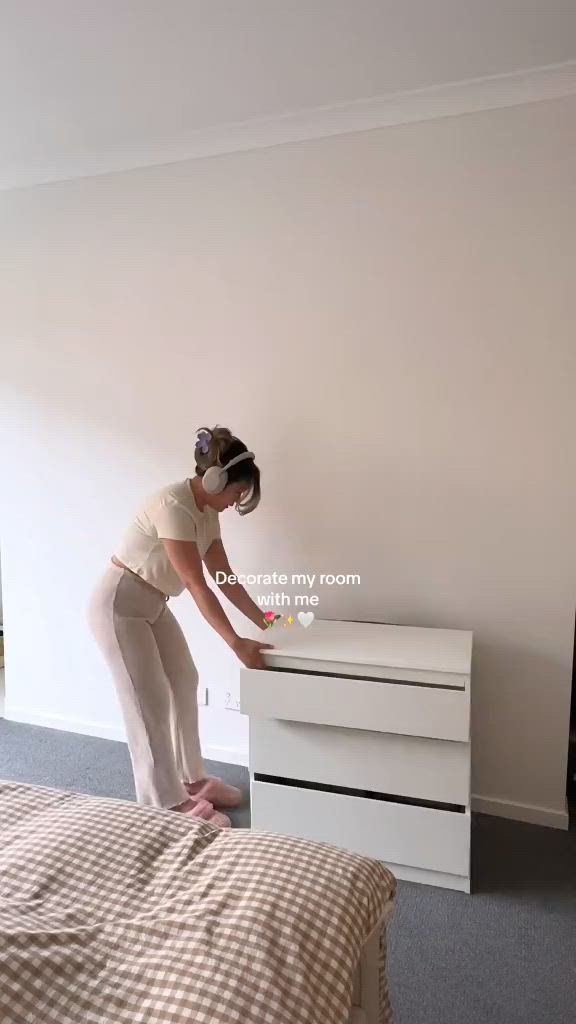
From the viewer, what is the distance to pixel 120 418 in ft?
9.39

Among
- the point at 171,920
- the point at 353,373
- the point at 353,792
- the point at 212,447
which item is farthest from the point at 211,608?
the point at 171,920

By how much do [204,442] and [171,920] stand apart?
146 centimetres

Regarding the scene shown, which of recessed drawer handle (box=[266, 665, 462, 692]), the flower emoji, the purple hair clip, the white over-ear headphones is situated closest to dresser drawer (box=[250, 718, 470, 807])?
recessed drawer handle (box=[266, 665, 462, 692])

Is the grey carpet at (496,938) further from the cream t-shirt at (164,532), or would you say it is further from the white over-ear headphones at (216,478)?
the white over-ear headphones at (216,478)

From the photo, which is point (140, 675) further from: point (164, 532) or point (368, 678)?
point (368, 678)

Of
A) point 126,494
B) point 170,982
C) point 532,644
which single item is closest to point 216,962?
point 170,982

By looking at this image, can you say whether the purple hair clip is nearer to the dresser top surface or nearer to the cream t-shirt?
the cream t-shirt

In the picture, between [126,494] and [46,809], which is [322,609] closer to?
[126,494]

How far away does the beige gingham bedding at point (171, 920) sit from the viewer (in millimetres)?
846

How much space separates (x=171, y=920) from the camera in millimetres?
977

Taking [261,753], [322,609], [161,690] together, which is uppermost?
[322,609]

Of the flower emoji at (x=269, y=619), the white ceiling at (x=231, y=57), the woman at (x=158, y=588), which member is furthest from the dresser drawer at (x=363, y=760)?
the white ceiling at (x=231, y=57)

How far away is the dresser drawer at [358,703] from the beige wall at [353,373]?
0.52 m

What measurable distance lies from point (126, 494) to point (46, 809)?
173cm
